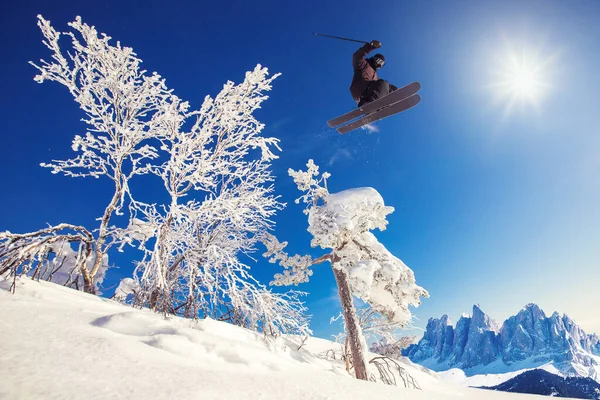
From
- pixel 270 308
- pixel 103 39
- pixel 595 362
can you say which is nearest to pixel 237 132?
pixel 103 39

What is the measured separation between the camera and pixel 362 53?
6.86 meters

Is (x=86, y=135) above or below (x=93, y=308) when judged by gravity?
above

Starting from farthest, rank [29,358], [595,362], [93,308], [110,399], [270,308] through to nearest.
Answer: [595,362] < [270,308] < [93,308] < [29,358] < [110,399]

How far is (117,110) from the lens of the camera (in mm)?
7562

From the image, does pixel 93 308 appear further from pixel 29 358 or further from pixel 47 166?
pixel 47 166

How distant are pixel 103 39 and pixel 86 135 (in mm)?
2688

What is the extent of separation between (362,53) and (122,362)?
24.2 ft

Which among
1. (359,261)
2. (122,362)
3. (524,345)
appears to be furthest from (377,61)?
(524,345)

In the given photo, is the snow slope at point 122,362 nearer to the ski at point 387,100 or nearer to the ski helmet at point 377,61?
the ski at point 387,100

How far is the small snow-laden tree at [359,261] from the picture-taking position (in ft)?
25.5

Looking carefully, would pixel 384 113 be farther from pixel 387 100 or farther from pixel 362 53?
pixel 362 53

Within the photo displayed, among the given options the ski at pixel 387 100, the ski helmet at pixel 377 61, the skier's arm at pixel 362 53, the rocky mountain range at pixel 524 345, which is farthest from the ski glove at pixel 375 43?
the rocky mountain range at pixel 524 345

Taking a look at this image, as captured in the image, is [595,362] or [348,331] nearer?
[348,331]

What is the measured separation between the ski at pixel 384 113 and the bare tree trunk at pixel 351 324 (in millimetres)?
4199
